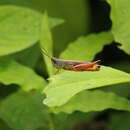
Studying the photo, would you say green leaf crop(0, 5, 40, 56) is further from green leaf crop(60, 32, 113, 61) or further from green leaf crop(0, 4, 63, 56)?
green leaf crop(60, 32, 113, 61)

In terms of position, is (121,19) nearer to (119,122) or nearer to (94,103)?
(94,103)

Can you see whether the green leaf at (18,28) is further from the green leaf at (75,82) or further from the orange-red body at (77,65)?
the green leaf at (75,82)

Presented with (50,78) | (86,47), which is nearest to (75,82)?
(50,78)

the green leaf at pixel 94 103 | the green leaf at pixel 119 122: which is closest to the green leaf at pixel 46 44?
the green leaf at pixel 94 103

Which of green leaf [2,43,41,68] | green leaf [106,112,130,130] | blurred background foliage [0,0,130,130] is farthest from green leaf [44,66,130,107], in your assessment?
green leaf [106,112,130,130]

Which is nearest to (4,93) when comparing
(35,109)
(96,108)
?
(35,109)

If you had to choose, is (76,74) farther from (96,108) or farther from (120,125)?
(120,125)
